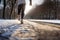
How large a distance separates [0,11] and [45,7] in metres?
0.74

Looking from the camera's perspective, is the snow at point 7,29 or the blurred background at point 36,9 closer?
the snow at point 7,29

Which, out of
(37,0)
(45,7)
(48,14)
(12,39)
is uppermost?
(37,0)

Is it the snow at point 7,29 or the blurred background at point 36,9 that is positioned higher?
the blurred background at point 36,9

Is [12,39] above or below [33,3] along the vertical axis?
below

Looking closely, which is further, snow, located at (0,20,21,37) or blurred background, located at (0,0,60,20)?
A: blurred background, located at (0,0,60,20)

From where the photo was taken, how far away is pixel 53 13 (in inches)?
71.6

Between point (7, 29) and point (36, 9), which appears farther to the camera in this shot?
point (36, 9)

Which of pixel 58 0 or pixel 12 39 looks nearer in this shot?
pixel 12 39

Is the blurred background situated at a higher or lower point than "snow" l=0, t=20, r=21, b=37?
higher

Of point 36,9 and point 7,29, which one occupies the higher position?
point 36,9

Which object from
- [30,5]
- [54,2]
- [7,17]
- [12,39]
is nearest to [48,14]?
[54,2]

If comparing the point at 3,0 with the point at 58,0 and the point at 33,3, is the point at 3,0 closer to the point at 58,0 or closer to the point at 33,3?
the point at 33,3

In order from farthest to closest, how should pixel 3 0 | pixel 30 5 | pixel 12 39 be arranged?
1. pixel 30 5
2. pixel 3 0
3. pixel 12 39

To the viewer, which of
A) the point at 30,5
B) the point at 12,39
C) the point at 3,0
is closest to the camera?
the point at 12,39
